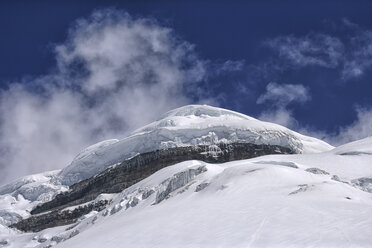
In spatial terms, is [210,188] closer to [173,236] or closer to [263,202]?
[263,202]

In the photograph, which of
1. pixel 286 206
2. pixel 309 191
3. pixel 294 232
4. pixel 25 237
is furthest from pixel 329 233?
pixel 25 237

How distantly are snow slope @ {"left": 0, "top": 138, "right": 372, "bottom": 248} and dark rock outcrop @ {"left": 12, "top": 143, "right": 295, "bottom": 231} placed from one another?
Answer: 54472 millimetres

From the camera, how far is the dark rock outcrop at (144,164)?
414ft

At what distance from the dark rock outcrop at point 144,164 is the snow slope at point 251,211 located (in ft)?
179

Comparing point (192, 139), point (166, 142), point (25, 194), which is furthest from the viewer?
point (25, 194)

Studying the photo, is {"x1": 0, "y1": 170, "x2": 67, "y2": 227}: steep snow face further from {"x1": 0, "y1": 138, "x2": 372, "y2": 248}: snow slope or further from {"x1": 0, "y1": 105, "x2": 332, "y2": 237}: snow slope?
{"x1": 0, "y1": 138, "x2": 372, "y2": 248}: snow slope

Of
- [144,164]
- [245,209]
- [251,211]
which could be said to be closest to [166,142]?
[144,164]

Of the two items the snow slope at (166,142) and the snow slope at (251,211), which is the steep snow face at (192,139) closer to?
the snow slope at (166,142)

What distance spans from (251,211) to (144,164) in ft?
322

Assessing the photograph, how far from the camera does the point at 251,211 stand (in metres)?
37.5

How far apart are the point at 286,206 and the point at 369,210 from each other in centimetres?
680

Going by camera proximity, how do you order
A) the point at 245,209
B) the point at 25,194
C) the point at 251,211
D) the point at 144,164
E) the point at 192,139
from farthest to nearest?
the point at 25,194
the point at 192,139
the point at 144,164
the point at 245,209
the point at 251,211

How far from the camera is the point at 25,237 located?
10738 centimetres

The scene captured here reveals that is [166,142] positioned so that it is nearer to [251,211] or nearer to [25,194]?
[25,194]
